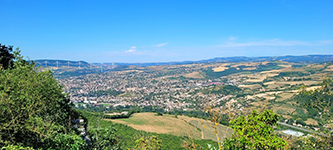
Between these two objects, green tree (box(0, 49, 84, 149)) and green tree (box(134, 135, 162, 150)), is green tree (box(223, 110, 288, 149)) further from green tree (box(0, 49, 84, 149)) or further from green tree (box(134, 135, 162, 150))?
green tree (box(0, 49, 84, 149))

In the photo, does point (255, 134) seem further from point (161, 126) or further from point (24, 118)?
point (161, 126)

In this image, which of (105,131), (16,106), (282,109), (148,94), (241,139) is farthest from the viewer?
(148,94)

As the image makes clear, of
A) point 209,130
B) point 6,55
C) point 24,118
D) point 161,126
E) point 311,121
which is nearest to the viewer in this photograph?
point 24,118

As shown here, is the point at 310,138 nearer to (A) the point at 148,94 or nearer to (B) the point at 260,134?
(B) the point at 260,134

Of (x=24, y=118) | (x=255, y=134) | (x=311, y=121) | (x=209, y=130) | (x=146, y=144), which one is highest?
(x=255, y=134)

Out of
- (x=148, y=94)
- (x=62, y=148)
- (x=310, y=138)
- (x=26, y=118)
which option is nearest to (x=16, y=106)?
(x=26, y=118)

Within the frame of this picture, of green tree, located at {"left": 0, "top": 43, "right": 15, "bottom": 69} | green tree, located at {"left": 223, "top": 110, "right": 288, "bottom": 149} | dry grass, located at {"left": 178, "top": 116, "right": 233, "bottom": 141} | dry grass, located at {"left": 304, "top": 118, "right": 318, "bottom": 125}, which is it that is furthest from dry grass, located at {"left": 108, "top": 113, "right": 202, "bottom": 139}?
green tree, located at {"left": 223, "top": 110, "right": 288, "bottom": 149}

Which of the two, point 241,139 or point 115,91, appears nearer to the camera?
point 241,139

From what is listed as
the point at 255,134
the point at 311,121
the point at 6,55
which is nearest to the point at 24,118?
the point at 255,134

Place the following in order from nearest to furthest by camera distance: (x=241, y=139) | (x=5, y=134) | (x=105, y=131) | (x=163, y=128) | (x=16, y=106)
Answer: (x=241, y=139) → (x=5, y=134) → (x=16, y=106) → (x=105, y=131) → (x=163, y=128)
